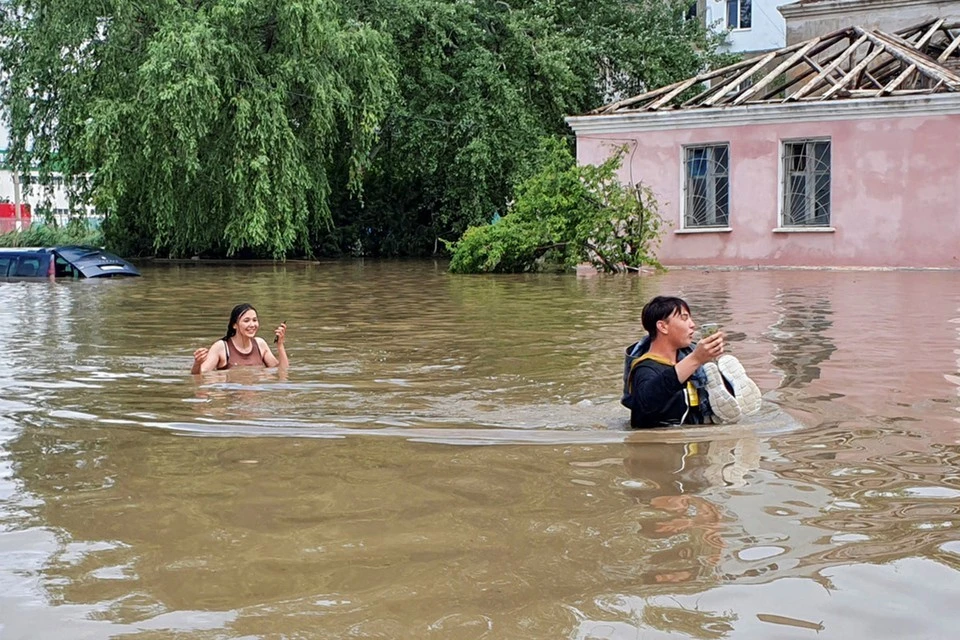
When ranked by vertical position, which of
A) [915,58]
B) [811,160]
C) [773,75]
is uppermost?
[915,58]

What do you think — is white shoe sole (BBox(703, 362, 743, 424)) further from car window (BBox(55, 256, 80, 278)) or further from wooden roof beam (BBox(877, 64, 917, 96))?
car window (BBox(55, 256, 80, 278))

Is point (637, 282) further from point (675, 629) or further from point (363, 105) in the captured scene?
point (675, 629)

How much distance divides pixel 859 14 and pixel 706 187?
12.6m

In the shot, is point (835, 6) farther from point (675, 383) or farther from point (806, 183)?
point (675, 383)

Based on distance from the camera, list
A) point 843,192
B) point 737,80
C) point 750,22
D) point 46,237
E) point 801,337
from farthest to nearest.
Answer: point 750,22 → point 46,237 → point 737,80 → point 843,192 → point 801,337

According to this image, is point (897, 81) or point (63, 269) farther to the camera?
point (63, 269)

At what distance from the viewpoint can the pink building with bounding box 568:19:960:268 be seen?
26531 millimetres

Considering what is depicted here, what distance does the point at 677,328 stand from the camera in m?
7.90

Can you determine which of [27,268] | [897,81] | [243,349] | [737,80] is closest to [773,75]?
[737,80]

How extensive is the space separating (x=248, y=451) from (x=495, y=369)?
4346 millimetres

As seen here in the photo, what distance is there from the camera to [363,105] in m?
31.3

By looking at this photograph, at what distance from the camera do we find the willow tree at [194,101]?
28094 millimetres

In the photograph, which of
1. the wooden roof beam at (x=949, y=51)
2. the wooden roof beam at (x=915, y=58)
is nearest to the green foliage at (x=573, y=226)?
the wooden roof beam at (x=915, y=58)

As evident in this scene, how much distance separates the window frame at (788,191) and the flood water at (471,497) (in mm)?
15077
